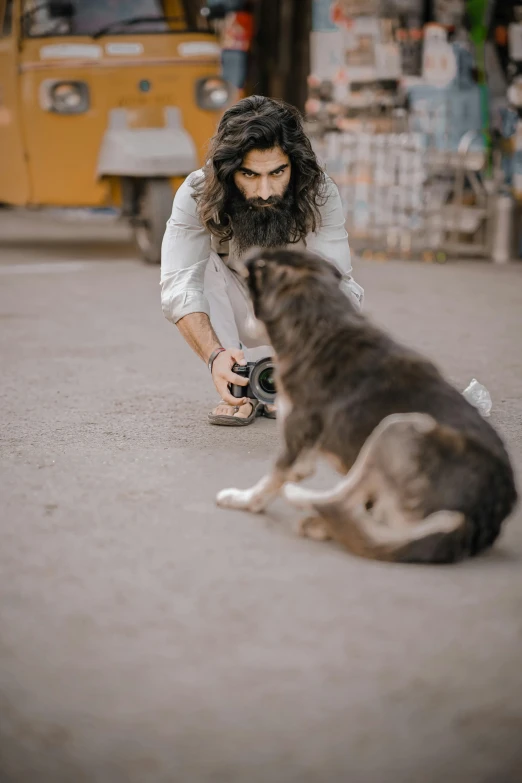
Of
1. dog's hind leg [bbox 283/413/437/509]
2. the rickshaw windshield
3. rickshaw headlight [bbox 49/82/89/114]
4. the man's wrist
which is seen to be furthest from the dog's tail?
the rickshaw windshield

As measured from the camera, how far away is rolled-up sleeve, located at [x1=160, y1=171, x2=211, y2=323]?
457 centimetres

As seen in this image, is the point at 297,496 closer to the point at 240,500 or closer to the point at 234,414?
the point at 240,500

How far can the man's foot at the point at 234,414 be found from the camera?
4.65 meters

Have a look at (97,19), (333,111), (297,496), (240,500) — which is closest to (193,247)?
(240,500)

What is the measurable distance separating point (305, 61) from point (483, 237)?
18.1ft

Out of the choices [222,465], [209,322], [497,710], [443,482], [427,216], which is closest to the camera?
[497,710]

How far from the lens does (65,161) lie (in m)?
9.73

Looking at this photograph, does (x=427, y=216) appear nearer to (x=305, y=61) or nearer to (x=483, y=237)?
(x=483, y=237)

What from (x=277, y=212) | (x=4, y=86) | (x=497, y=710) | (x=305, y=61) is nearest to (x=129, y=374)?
(x=277, y=212)

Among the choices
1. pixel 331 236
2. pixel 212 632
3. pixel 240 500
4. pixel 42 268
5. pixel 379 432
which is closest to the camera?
pixel 212 632

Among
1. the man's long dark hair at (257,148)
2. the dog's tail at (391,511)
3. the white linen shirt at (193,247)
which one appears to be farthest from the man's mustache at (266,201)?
the dog's tail at (391,511)

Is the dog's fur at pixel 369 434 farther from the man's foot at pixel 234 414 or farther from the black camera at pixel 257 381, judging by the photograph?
the man's foot at pixel 234 414

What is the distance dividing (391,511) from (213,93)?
760 centimetres

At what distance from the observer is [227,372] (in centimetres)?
423
